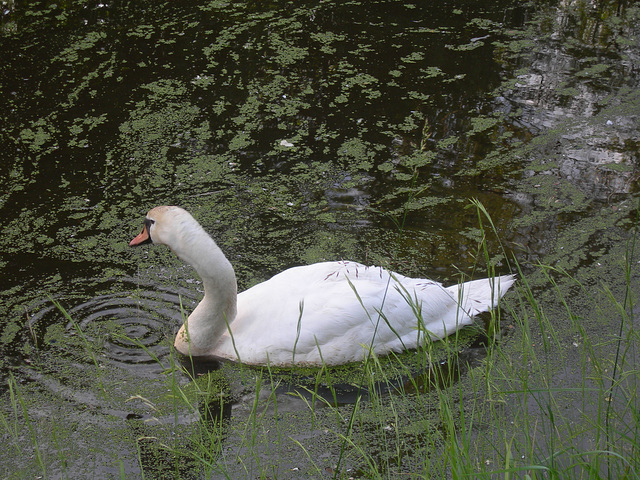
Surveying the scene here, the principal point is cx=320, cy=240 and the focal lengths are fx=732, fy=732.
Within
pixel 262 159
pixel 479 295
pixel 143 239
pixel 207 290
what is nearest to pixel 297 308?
pixel 207 290

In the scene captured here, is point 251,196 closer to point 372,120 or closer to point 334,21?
point 372,120

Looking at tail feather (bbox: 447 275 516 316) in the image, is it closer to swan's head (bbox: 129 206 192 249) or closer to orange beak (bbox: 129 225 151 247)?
swan's head (bbox: 129 206 192 249)

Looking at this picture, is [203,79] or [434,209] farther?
[203,79]

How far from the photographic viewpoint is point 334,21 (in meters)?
8.77

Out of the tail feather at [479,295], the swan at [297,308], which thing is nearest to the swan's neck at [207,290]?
the swan at [297,308]

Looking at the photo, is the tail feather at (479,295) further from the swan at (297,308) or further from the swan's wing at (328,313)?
the swan's wing at (328,313)

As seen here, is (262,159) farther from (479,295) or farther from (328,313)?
(479,295)

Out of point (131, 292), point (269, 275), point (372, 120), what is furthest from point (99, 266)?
A: point (372, 120)

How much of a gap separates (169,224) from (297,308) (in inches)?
34.3

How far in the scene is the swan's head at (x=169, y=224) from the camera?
161 inches

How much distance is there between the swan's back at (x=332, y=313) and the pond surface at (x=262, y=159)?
9.1 inches

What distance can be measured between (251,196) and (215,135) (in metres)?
1.04

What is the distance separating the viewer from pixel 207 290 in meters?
4.21

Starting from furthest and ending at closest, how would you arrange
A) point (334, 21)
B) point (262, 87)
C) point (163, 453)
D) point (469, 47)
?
point (334, 21)
point (469, 47)
point (262, 87)
point (163, 453)
